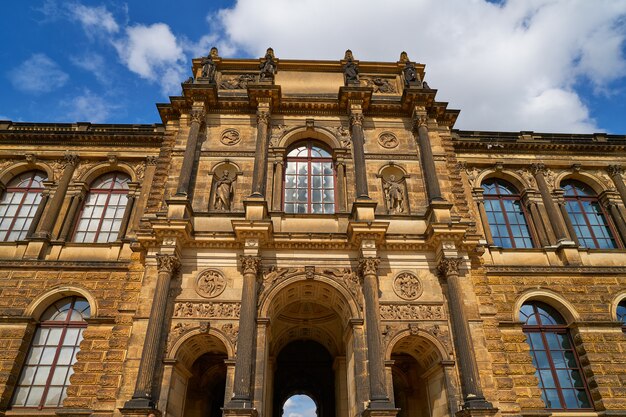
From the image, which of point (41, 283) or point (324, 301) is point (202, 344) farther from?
point (41, 283)

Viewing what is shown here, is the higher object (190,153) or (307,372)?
(190,153)

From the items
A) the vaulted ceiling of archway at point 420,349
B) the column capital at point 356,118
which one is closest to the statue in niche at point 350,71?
the column capital at point 356,118

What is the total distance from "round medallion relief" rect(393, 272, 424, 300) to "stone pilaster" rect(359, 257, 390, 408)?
794mm

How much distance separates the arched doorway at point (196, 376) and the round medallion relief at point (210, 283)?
112cm

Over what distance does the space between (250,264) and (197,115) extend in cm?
620

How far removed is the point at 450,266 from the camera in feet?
39.8

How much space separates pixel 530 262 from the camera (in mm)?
15078

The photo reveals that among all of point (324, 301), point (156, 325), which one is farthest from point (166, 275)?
point (324, 301)

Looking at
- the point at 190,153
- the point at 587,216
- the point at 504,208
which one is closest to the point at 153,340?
the point at 190,153

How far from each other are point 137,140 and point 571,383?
17.4 metres

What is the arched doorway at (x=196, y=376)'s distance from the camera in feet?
36.3

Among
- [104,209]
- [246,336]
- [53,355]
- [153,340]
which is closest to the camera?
[153,340]

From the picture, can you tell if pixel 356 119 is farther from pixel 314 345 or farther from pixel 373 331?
pixel 314 345

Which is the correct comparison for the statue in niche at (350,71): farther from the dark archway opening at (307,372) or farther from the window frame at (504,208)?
the dark archway opening at (307,372)
